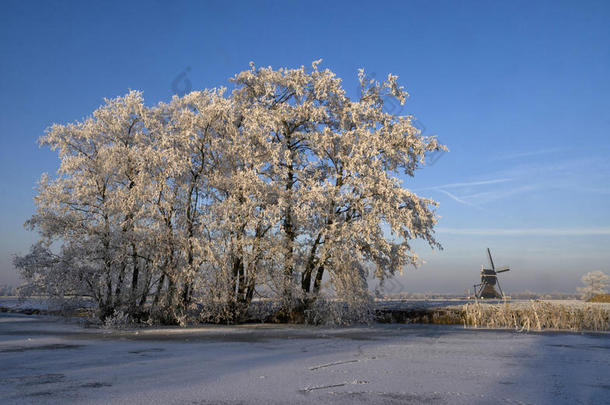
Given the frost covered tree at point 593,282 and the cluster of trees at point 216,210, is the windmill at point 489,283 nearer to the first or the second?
the frost covered tree at point 593,282

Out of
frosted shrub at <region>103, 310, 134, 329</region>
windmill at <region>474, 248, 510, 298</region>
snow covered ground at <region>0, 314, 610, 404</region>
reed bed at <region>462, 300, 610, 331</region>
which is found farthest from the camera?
windmill at <region>474, 248, 510, 298</region>

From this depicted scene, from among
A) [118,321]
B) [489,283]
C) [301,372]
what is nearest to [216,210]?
[118,321]

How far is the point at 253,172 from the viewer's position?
22.2m

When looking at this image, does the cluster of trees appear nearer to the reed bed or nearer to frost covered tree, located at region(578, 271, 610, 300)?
the reed bed

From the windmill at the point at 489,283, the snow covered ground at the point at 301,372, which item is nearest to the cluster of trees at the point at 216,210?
the snow covered ground at the point at 301,372

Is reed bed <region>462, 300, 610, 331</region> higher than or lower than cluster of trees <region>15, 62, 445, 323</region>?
lower

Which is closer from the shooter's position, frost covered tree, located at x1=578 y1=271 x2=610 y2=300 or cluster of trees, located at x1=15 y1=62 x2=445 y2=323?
cluster of trees, located at x1=15 y1=62 x2=445 y2=323

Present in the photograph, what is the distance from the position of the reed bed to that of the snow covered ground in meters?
7.04

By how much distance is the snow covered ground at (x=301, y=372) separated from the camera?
6969 mm

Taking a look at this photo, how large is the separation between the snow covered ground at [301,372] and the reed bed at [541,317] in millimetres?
7039

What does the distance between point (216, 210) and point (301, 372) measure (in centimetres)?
1399

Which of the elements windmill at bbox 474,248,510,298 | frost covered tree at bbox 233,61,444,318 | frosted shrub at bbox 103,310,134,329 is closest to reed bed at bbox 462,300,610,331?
frost covered tree at bbox 233,61,444,318

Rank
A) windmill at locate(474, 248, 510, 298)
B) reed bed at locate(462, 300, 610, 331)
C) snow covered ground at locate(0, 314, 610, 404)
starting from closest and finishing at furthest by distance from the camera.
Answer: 1. snow covered ground at locate(0, 314, 610, 404)
2. reed bed at locate(462, 300, 610, 331)
3. windmill at locate(474, 248, 510, 298)

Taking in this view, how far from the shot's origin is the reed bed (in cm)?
2105
